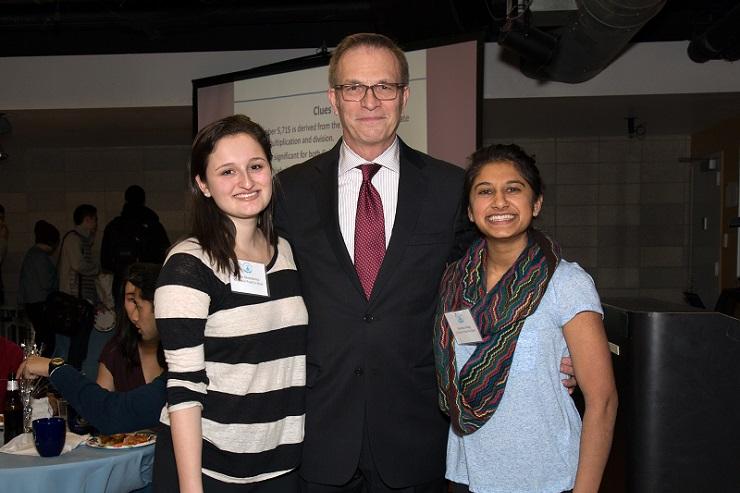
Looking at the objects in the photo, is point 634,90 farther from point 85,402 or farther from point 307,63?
point 85,402

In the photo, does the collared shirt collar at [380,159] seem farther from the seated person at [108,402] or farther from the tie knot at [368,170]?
the seated person at [108,402]

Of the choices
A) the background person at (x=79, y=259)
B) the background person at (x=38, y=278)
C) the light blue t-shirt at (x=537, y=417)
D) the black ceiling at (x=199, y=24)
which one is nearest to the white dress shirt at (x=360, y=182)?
the light blue t-shirt at (x=537, y=417)

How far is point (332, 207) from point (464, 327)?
0.50 metres

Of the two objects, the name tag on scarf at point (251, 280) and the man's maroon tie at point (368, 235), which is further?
the man's maroon tie at point (368, 235)

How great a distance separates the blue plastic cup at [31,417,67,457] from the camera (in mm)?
2395

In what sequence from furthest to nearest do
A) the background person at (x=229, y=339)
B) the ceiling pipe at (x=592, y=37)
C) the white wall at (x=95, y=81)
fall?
1. the white wall at (x=95, y=81)
2. the ceiling pipe at (x=592, y=37)
3. the background person at (x=229, y=339)

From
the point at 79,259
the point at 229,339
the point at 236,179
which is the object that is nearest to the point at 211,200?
the point at 236,179

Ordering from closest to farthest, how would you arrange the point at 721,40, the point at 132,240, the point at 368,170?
the point at 368,170, the point at 721,40, the point at 132,240

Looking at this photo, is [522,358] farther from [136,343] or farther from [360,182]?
[136,343]

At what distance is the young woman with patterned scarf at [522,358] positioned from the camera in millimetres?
1767

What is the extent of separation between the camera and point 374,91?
2090 millimetres

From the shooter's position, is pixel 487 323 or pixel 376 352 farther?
pixel 376 352

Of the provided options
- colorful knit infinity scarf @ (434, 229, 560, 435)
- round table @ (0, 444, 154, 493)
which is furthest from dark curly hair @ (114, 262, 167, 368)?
colorful knit infinity scarf @ (434, 229, 560, 435)

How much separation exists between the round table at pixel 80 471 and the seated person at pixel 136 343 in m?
0.59
